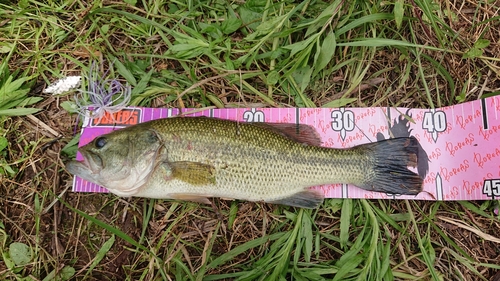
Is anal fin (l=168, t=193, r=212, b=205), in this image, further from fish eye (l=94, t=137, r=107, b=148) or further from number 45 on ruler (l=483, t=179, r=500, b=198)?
number 45 on ruler (l=483, t=179, r=500, b=198)

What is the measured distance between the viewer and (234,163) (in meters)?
3.04

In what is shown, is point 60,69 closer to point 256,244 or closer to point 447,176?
point 256,244

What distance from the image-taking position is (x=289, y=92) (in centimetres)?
355

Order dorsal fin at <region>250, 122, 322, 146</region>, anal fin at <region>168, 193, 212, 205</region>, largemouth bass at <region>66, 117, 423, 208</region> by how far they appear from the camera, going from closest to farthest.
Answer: largemouth bass at <region>66, 117, 423, 208</region> → anal fin at <region>168, 193, 212, 205</region> → dorsal fin at <region>250, 122, 322, 146</region>

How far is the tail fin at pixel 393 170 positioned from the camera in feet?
10.6

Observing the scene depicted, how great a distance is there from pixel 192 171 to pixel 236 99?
983 mm

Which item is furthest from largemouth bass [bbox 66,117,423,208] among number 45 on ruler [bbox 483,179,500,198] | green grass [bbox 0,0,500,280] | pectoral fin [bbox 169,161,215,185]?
number 45 on ruler [bbox 483,179,500,198]

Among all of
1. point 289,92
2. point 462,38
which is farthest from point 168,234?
point 462,38

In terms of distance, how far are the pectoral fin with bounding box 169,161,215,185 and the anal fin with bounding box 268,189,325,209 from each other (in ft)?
2.15

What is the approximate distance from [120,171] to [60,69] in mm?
1500

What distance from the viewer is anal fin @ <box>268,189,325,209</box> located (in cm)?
323

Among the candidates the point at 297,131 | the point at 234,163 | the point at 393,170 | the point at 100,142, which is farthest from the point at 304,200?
the point at 100,142

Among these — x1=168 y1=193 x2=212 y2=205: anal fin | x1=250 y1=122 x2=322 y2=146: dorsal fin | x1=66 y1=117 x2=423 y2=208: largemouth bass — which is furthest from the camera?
x1=250 y1=122 x2=322 y2=146: dorsal fin

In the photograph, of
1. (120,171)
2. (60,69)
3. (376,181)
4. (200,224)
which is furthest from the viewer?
(60,69)
